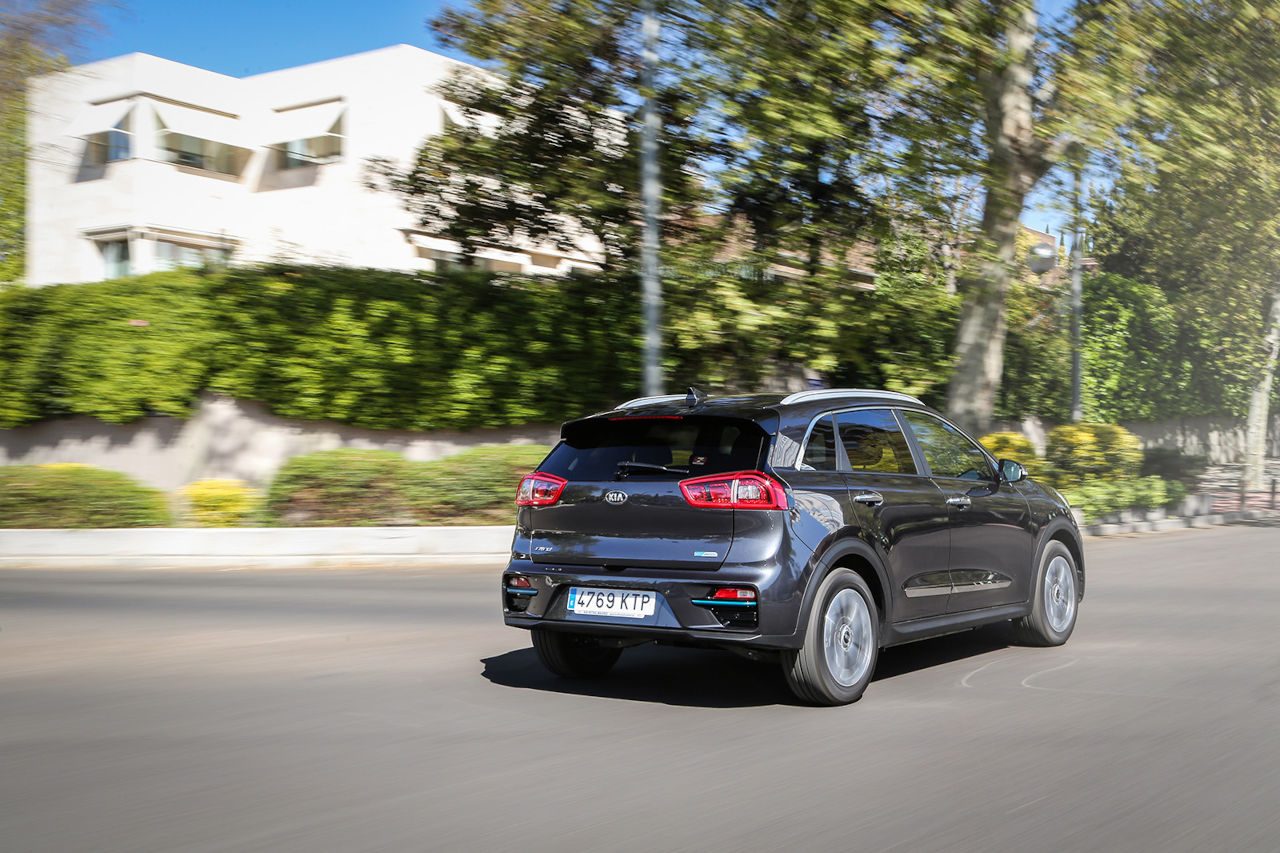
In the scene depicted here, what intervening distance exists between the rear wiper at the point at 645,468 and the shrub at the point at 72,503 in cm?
1154

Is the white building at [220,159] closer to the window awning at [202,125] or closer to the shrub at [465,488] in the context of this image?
the window awning at [202,125]

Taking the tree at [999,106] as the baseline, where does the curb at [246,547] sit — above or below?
below

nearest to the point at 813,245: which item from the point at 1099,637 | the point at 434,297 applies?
the point at 434,297

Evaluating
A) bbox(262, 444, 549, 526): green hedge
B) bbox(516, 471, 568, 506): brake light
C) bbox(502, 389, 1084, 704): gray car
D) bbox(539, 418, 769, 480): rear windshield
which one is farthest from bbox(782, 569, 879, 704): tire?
bbox(262, 444, 549, 526): green hedge

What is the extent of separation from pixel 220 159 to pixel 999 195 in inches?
1097

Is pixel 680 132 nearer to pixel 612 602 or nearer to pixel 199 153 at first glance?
pixel 612 602

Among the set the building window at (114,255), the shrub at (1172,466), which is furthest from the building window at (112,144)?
the shrub at (1172,466)

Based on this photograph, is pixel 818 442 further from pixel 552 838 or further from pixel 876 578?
pixel 552 838

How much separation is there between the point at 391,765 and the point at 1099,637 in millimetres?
5782

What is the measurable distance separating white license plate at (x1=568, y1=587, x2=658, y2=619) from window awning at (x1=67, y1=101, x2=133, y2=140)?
33980mm

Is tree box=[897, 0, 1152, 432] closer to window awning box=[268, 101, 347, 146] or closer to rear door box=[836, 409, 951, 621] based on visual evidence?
rear door box=[836, 409, 951, 621]

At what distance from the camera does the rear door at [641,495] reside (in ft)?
21.0

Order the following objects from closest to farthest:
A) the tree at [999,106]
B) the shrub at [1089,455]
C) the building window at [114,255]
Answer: the tree at [999,106]
the shrub at [1089,455]
the building window at [114,255]

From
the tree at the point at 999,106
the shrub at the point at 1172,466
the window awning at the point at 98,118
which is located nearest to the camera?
the tree at the point at 999,106
